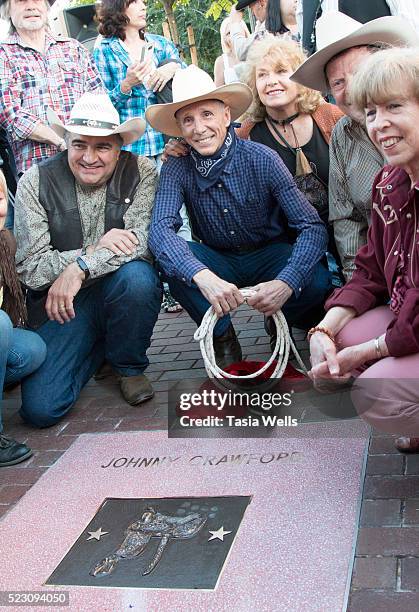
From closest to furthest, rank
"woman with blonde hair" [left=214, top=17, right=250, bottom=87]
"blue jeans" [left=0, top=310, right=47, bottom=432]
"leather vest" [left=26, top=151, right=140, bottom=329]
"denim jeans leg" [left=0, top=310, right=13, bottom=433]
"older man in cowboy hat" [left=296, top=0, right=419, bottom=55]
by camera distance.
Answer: "denim jeans leg" [left=0, top=310, right=13, bottom=433]
"blue jeans" [left=0, top=310, right=47, bottom=432]
"leather vest" [left=26, top=151, right=140, bottom=329]
"older man in cowboy hat" [left=296, top=0, right=419, bottom=55]
"woman with blonde hair" [left=214, top=17, right=250, bottom=87]

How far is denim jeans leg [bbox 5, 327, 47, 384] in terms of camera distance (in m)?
3.64

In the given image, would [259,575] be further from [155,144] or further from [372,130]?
[155,144]

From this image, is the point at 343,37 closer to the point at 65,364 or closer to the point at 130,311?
the point at 130,311

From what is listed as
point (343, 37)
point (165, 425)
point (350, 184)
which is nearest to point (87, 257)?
point (165, 425)

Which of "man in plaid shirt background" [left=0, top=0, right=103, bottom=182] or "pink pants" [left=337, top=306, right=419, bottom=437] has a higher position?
"man in plaid shirt background" [left=0, top=0, right=103, bottom=182]

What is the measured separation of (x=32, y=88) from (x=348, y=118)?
199 cm

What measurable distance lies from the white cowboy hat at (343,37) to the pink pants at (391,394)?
159cm

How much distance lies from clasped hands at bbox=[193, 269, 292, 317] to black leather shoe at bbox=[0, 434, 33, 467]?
1.08m

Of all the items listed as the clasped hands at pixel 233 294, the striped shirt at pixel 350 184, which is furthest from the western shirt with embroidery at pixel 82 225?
the striped shirt at pixel 350 184

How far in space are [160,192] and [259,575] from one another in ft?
7.10

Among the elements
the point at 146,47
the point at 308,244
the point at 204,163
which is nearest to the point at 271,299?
the point at 308,244

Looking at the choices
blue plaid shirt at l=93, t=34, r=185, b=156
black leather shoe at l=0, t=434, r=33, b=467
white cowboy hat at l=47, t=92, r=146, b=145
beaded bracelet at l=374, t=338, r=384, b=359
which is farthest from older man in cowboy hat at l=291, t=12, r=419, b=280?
black leather shoe at l=0, t=434, r=33, b=467

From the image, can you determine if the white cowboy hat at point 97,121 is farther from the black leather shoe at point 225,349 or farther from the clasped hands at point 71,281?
the black leather shoe at point 225,349

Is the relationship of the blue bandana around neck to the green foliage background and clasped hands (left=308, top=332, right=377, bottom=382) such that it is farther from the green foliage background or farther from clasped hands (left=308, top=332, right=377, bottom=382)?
the green foliage background
